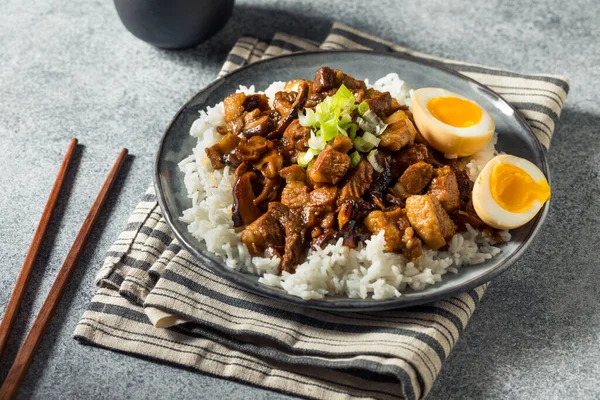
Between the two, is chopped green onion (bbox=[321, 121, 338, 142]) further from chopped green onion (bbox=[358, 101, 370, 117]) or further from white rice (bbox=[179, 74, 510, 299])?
white rice (bbox=[179, 74, 510, 299])

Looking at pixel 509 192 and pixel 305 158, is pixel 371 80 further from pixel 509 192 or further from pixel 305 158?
pixel 509 192

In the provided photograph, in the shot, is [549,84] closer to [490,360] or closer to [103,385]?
[490,360]

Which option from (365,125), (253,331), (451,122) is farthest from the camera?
(451,122)

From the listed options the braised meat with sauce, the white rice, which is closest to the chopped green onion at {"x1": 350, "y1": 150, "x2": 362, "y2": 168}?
the braised meat with sauce

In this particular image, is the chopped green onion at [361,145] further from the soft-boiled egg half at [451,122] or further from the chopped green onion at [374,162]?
the soft-boiled egg half at [451,122]

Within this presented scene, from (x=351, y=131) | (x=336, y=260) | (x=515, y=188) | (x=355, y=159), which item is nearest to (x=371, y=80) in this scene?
(x=351, y=131)

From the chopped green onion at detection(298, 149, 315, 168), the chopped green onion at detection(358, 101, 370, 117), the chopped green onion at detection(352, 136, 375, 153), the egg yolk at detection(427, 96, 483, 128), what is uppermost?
the chopped green onion at detection(358, 101, 370, 117)
